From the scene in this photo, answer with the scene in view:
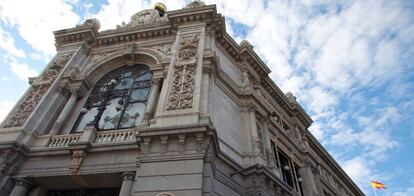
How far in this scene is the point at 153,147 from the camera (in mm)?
11484

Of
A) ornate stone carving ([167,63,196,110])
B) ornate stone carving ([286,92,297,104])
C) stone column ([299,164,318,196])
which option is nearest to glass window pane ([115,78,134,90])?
ornate stone carving ([167,63,196,110])

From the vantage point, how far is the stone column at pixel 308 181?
1936 centimetres

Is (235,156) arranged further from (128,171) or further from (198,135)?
(128,171)

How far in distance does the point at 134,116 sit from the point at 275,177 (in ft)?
25.3

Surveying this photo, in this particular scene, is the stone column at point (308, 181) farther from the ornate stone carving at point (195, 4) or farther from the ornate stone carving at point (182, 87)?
the ornate stone carving at point (195, 4)

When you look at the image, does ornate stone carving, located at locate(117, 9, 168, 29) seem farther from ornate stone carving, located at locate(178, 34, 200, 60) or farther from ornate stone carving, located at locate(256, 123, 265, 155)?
ornate stone carving, located at locate(256, 123, 265, 155)

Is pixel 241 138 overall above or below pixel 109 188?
above

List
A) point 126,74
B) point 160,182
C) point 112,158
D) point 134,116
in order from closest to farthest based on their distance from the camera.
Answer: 1. point 160,182
2. point 112,158
3. point 134,116
4. point 126,74

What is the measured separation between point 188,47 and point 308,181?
468 inches

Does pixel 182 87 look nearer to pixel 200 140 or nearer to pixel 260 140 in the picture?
pixel 200 140

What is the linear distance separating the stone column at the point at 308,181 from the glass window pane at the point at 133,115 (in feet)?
38.1

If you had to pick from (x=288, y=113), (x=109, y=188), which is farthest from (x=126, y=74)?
(x=288, y=113)

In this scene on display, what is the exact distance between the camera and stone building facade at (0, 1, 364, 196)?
11414 millimetres

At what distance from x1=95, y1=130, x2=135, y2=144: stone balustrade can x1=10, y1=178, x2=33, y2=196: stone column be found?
3.16 meters
